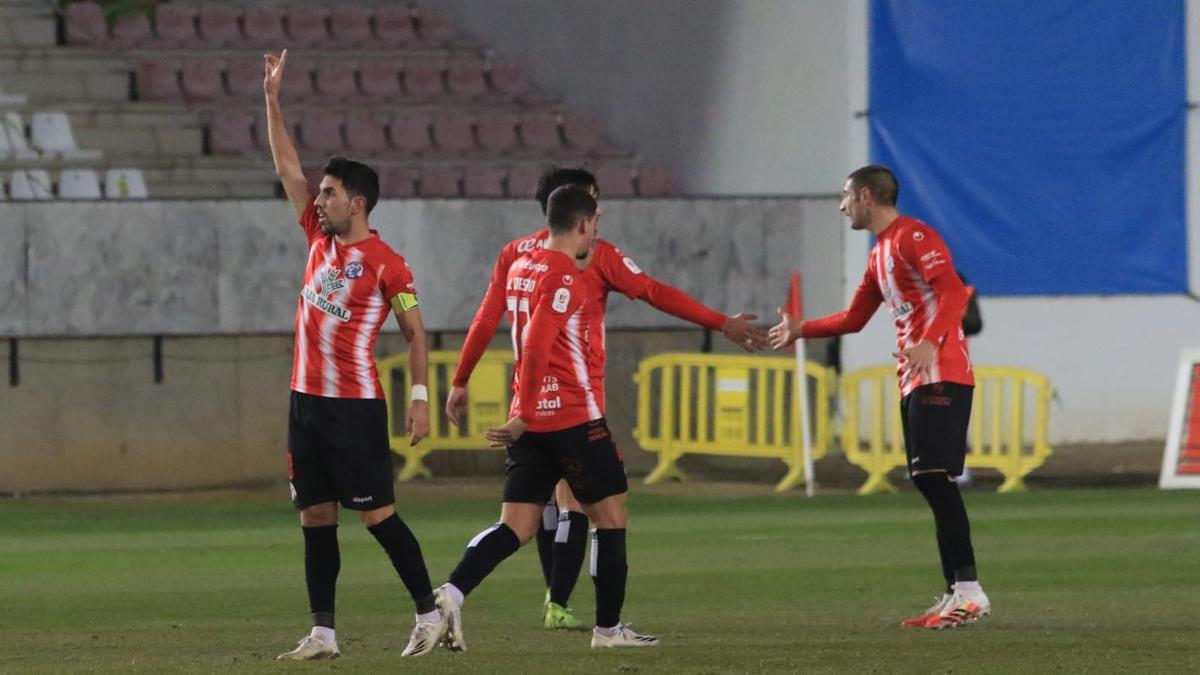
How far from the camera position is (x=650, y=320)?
1941 cm

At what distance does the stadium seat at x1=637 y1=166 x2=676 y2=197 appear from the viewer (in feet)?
78.0

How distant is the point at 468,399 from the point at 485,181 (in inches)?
241

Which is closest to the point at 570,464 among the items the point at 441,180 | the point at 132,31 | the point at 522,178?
the point at 522,178

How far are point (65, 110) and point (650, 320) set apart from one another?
7888mm

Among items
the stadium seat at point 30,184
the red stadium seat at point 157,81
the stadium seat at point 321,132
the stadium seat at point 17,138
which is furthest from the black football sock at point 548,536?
the red stadium seat at point 157,81

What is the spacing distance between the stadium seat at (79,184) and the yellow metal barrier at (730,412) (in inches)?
250

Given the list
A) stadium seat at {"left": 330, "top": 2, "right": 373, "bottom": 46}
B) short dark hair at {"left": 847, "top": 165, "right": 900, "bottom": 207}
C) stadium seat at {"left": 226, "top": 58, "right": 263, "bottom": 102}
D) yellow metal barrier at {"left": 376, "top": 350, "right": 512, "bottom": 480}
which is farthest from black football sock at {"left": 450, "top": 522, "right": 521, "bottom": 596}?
stadium seat at {"left": 330, "top": 2, "right": 373, "bottom": 46}

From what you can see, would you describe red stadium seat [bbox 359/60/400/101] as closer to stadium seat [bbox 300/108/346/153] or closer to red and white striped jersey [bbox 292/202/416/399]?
stadium seat [bbox 300/108/346/153]

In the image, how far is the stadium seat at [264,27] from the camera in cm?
2736

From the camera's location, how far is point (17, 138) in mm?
22312

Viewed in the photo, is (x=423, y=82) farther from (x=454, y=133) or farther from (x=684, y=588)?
(x=684, y=588)

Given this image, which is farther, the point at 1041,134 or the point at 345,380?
the point at 1041,134

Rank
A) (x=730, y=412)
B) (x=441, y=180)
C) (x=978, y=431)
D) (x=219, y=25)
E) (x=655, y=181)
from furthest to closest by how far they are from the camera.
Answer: (x=219, y=25) < (x=441, y=180) < (x=655, y=181) < (x=730, y=412) < (x=978, y=431)

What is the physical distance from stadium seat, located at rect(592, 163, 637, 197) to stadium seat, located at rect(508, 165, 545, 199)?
687mm
